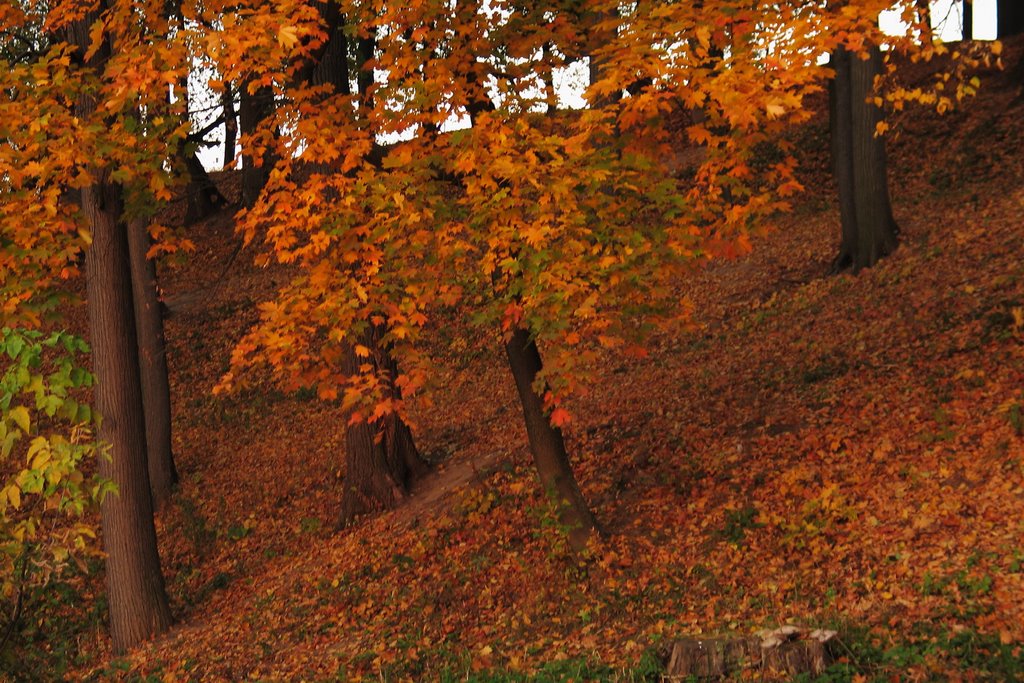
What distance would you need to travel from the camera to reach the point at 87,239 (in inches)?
348

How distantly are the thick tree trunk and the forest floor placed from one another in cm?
46

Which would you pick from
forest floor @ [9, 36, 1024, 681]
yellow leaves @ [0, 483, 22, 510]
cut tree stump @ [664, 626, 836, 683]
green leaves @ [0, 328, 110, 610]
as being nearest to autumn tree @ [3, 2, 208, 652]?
forest floor @ [9, 36, 1024, 681]

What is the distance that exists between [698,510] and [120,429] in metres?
6.21

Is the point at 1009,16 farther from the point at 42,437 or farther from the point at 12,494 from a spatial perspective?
the point at 12,494

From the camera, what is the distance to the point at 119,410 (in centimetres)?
1119

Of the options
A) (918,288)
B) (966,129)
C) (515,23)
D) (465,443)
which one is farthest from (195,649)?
(966,129)

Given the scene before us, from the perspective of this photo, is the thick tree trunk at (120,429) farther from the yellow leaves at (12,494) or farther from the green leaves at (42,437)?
the yellow leaves at (12,494)

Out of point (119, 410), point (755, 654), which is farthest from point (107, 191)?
point (755, 654)

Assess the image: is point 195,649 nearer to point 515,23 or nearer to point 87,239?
point 87,239

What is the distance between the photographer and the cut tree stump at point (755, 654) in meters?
6.59

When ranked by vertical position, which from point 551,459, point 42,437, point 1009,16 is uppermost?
point 1009,16

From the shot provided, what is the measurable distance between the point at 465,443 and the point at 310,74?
6.55 metres

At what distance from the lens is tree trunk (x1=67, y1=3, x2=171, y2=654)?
36.2ft

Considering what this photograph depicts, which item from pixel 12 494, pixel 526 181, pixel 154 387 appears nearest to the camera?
pixel 12 494
